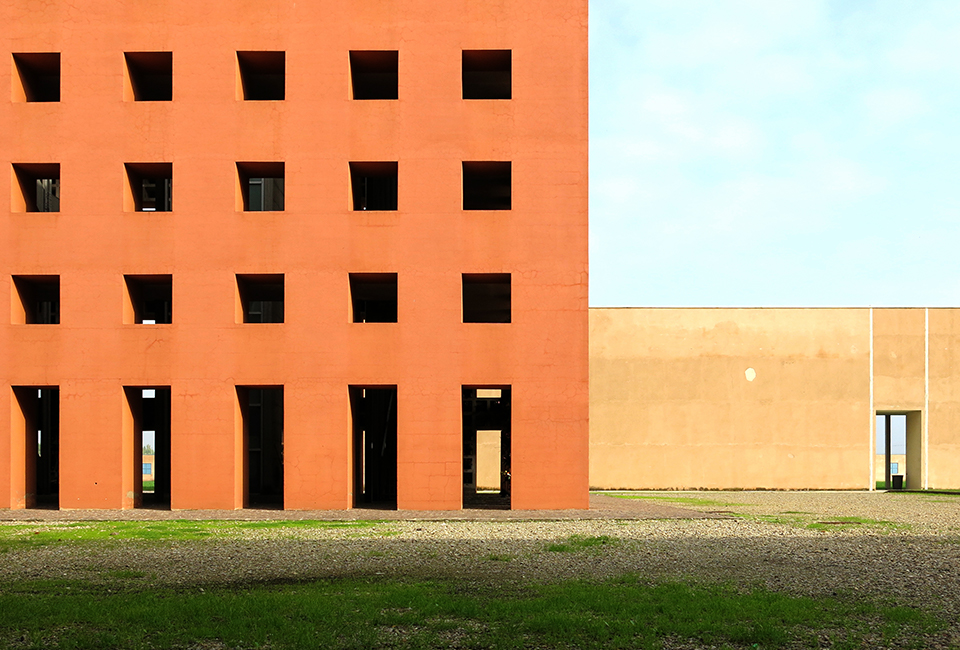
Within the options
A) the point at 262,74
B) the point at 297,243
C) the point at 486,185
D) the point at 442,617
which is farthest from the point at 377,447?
the point at 442,617

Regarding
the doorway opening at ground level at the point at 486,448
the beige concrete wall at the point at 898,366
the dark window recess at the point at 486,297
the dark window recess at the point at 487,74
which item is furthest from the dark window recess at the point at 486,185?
the beige concrete wall at the point at 898,366

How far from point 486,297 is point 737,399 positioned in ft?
54.9

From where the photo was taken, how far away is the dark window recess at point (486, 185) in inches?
964

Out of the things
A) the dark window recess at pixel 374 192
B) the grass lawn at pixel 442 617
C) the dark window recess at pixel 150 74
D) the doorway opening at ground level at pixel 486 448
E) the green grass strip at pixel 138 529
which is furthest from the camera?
the dark window recess at pixel 374 192

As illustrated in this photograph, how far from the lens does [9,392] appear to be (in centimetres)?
2369

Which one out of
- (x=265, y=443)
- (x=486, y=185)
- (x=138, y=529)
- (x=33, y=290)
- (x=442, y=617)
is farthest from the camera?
(x=265, y=443)

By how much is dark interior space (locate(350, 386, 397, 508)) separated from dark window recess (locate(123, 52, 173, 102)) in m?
11.1

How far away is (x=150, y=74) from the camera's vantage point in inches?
1027

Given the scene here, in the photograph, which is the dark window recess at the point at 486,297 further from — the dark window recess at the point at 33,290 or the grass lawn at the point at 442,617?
the grass lawn at the point at 442,617

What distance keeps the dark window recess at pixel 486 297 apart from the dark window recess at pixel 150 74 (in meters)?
10.8

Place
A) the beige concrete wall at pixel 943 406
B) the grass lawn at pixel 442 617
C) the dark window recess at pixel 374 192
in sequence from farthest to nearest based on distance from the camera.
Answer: the beige concrete wall at pixel 943 406, the dark window recess at pixel 374 192, the grass lawn at pixel 442 617

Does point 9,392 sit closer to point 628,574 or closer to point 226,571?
point 226,571

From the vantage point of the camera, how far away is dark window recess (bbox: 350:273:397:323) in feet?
79.9

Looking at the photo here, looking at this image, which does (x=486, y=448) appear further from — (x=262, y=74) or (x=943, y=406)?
(x=943, y=406)
